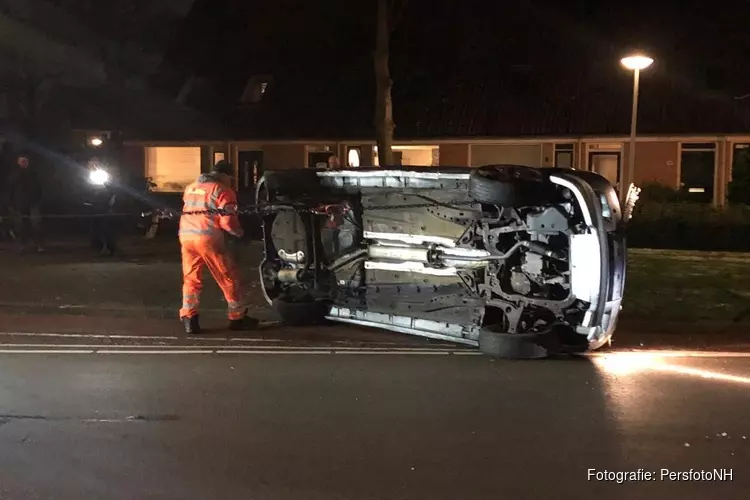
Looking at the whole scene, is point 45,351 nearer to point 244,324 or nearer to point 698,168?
point 244,324

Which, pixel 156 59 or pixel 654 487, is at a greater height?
pixel 156 59

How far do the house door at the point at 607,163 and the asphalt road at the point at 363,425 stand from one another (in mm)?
16321

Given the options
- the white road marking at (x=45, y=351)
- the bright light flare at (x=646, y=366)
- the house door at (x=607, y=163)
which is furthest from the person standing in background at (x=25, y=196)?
the house door at (x=607, y=163)

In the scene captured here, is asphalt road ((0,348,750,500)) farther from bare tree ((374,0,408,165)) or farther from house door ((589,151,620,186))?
house door ((589,151,620,186))

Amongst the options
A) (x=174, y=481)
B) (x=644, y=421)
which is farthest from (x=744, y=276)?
(x=174, y=481)

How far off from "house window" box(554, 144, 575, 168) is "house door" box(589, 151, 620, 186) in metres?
0.54

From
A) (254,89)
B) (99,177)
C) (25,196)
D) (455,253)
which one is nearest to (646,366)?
(455,253)

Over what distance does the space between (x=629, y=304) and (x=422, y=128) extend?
1473cm

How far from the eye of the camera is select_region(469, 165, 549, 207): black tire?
696cm

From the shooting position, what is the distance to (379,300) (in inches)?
338

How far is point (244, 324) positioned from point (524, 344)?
3.10 meters

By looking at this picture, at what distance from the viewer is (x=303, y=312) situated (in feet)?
29.3

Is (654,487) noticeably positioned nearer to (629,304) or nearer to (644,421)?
(644,421)

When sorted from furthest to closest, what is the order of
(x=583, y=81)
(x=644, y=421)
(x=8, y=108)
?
(x=8, y=108) → (x=583, y=81) → (x=644, y=421)
